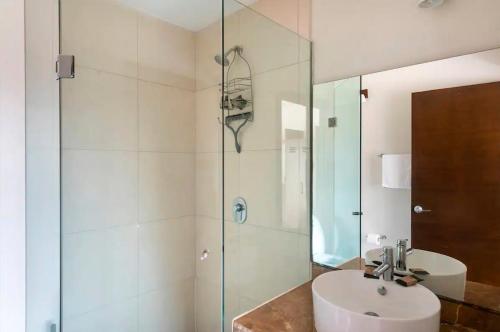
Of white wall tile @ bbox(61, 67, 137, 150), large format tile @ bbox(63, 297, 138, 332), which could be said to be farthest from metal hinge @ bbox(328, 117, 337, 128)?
large format tile @ bbox(63, 297, 138, 332)

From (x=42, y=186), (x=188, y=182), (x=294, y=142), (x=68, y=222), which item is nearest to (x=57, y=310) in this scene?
(x=68, y=222)

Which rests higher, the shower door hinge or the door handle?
the shower door hinge

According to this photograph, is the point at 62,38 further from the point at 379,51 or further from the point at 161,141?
the point at 379,51

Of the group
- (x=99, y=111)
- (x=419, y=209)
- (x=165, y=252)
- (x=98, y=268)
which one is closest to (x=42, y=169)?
(x=99, y=111)

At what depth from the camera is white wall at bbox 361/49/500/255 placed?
104cm

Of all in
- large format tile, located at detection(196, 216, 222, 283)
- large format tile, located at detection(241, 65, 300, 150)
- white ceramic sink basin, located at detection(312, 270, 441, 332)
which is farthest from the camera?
large format tile, located at detection(196, 216, 222, 283)

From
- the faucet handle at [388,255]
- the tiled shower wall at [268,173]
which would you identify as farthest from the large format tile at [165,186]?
the faucet handle at [388,255]

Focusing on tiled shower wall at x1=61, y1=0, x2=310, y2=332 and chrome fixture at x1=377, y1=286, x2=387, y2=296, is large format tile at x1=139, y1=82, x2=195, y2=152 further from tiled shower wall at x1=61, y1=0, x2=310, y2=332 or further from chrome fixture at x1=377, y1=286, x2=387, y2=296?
chrome fixture at x1=377, y1=286, x2=387, y2=296

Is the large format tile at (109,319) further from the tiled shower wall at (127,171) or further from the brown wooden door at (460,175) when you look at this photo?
the brown wooden door at (460,175)

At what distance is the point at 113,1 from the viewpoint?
1610 mm

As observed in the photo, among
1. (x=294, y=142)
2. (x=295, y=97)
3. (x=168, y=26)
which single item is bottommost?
(x=294, y=142)

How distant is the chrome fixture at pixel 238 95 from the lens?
1609mm

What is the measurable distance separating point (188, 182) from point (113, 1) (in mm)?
1181

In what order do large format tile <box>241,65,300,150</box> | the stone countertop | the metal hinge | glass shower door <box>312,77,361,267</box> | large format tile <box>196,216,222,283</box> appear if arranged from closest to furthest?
the stone countertop → glass shower door <box>312,77,361,267</box> → the metal hinge → large format tile <box>241,65,300,150</box> → large format tile <box>196,216,222,283</box>
